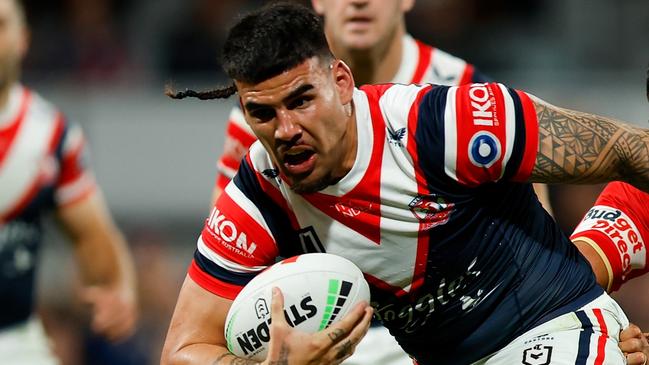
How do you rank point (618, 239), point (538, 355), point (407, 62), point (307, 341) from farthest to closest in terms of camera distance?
point (407, 62) < point (618, 239) < point (538, 355) < point (307, 341)

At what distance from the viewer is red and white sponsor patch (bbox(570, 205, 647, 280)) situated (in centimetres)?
454

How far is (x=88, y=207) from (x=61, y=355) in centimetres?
299

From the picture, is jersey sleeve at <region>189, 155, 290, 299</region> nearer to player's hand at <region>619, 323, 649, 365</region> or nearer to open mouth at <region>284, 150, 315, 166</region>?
open mouth at <region>284, 150, 315, 166</region>

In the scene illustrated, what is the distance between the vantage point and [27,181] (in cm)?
658

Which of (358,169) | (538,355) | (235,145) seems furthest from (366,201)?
(235,145)

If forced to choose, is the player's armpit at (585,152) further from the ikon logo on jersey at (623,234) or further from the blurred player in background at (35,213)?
the blurred player in background at (35,213)

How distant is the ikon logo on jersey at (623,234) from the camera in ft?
14.9

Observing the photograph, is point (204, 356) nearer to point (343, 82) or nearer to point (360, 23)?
point (343, 82)

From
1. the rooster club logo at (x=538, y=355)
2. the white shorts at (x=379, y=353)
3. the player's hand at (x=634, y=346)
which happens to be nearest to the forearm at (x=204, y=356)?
the rooster club logo at (x=538, y=355)

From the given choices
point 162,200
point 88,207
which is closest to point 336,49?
→ point 88,207

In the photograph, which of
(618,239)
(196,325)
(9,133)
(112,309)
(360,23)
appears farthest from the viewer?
(112,309)

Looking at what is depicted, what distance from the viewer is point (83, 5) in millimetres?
11078

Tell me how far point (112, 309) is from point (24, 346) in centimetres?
51

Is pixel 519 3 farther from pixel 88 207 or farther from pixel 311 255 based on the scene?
pixel 311 255
